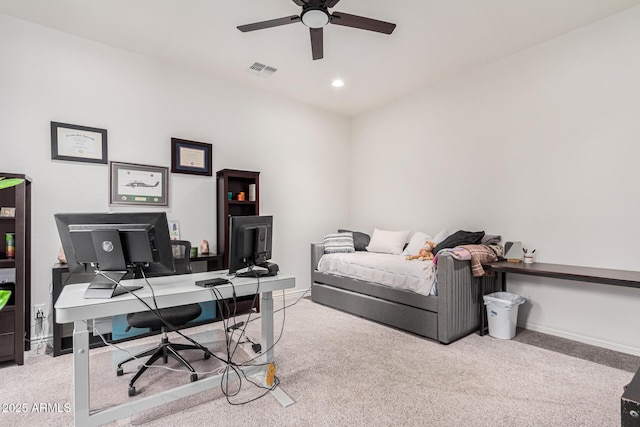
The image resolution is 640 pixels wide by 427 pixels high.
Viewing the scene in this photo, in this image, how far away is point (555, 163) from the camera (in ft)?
10.1

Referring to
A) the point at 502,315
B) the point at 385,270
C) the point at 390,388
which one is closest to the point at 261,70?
the point at 385,270

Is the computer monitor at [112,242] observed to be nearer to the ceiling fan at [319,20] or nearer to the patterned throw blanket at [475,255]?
the ceiling fan at [319,20]

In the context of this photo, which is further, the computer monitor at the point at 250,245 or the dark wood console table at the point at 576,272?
the dark wood console table at the point at 576,272

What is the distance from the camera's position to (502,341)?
9.59 ft

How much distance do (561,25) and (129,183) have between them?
447 cm

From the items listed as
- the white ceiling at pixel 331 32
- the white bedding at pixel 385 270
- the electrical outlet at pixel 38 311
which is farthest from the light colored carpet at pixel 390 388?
the white ceiling at pixel 331 32

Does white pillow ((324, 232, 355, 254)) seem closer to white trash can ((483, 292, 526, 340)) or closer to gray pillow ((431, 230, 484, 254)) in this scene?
gray pillow ((431, 230, 484, 254))

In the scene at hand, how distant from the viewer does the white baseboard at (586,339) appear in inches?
104

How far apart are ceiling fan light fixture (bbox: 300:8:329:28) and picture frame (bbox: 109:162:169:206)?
2267mm

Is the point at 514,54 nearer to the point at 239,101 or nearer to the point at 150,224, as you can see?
the point at 239,101

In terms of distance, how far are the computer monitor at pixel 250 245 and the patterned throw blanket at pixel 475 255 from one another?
64.0 inches

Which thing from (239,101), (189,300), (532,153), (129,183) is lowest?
(189,300)

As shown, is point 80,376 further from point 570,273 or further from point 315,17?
point 570,273

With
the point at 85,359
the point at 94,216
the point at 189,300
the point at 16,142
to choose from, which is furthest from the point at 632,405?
the point at 16,142
